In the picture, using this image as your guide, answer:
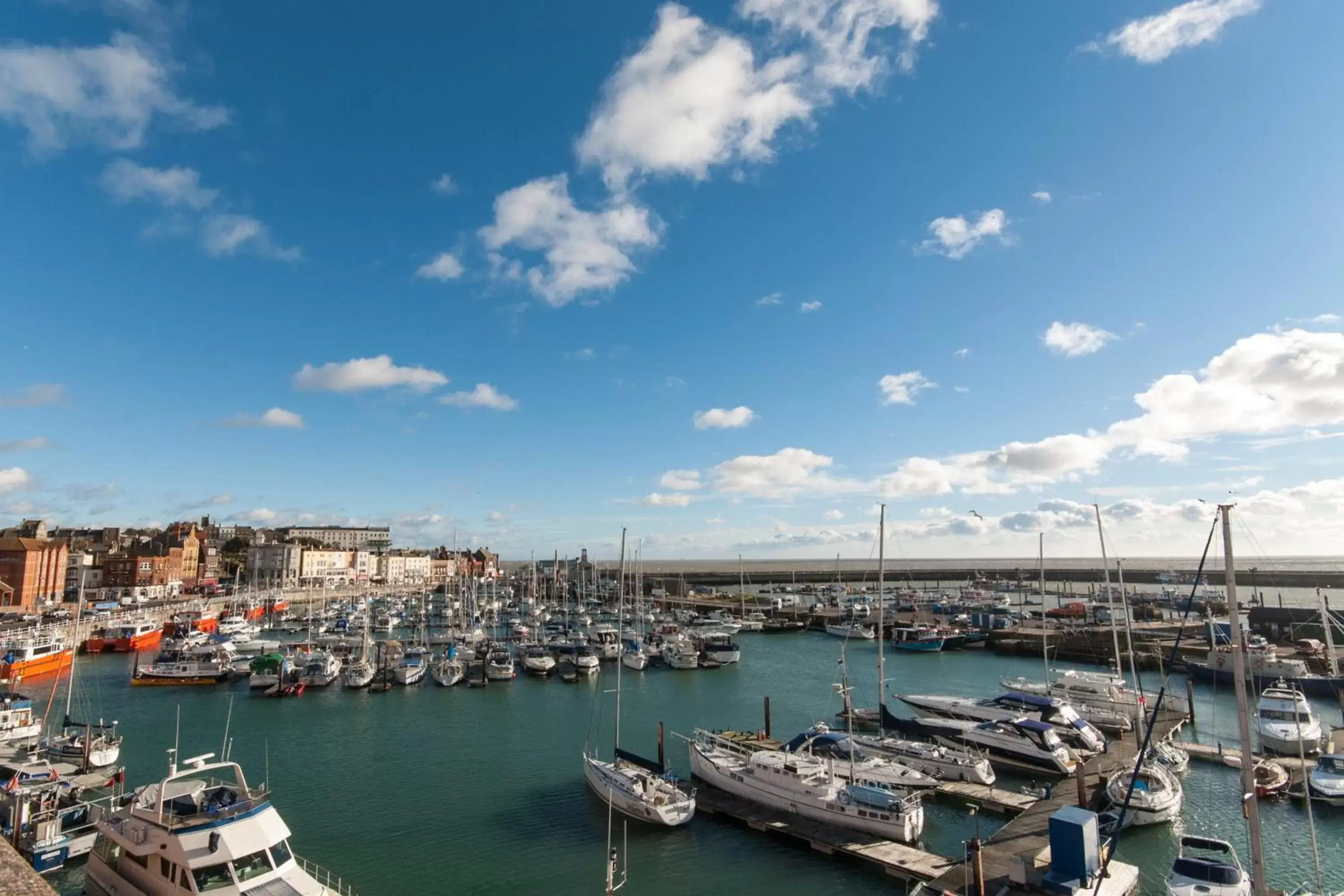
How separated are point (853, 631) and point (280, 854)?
65.2 m

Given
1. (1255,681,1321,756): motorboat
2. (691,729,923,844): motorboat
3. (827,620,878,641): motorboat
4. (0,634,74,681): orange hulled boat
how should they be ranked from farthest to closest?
(827,620,878,641): motorboat < (0,634,74,681): orange hulled boat < (1255,681,1321,756): motorboat < (691,729,923,844): motorboat

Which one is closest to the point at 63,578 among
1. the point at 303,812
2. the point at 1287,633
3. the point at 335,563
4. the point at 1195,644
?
the point at 335,563

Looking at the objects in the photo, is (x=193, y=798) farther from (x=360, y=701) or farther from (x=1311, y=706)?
(x=1311, y=706)

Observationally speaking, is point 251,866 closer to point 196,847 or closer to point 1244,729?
point 196,847

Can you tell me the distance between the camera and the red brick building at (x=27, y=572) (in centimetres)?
8744

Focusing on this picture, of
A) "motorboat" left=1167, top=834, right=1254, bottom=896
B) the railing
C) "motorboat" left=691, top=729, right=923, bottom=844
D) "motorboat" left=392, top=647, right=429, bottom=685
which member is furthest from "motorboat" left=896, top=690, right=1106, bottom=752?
"motorboat" left=392, top=647, right=429, bottom=685

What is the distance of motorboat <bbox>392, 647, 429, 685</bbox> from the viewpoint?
4909 centimetres

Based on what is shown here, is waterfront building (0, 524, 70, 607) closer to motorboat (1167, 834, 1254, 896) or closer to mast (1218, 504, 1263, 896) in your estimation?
motorboat (1167, 834, 1254, 896)

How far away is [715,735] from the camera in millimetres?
29953

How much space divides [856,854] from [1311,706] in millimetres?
35344

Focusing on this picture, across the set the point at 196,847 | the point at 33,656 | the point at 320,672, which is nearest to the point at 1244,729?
the point at 196,847

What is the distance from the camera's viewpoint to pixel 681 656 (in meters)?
56.5

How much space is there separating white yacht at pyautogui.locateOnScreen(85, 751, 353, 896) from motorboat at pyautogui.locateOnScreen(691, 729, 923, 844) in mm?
13844

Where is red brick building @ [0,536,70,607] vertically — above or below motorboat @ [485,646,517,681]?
above
